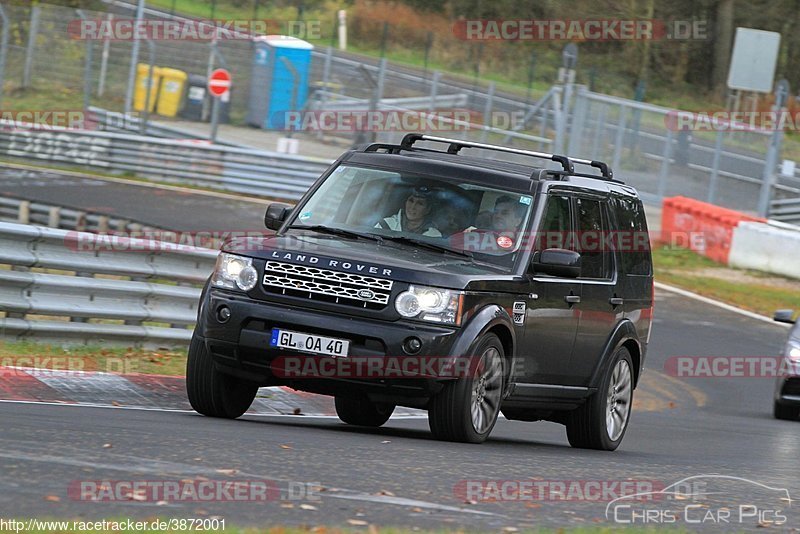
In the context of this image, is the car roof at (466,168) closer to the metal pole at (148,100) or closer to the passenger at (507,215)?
the passenger at (507,215)

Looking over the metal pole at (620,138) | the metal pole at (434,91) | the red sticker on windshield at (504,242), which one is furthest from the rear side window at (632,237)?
the metal pole at (434,91)

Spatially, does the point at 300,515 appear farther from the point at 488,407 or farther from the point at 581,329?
the point at 581,329

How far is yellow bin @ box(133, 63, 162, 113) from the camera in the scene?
37.0m

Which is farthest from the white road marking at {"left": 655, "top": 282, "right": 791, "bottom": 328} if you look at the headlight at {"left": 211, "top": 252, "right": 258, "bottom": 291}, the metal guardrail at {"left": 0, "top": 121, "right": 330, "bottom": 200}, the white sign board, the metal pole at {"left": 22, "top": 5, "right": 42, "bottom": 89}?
the metal pole at {"left": 22, "top": 5, "right": 42, "bottom": 89}

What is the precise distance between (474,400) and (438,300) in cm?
76

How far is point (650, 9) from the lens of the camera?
5459cm

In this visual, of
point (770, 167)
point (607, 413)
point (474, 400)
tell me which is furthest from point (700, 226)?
point (474, 400)

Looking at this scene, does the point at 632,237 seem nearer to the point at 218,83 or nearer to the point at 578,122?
Result: the point at 218,83

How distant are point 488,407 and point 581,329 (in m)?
1.36

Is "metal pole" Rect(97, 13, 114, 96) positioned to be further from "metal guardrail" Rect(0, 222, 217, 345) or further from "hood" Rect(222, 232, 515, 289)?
"hood" Rect(222, 232, 515, 289)

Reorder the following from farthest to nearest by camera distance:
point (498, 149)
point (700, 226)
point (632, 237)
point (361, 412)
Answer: point (700, 226)
point (632, 237)
point (361, 412)
point (498, 149)

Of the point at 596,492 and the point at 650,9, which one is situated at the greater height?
the point at 650,9

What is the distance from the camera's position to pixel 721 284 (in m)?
26.5

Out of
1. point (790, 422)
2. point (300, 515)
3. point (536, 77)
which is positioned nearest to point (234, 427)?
point (300, 515)
